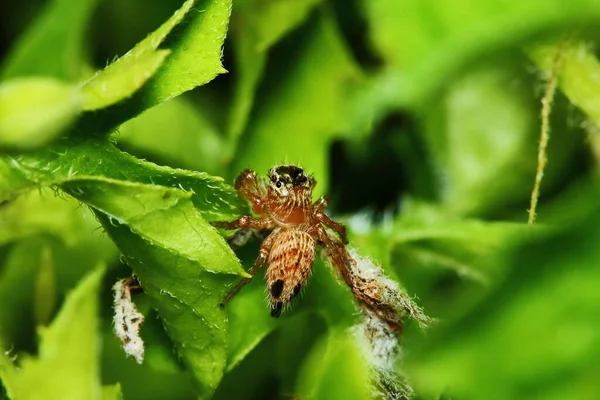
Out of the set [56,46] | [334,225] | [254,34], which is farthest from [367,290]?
[56,46]

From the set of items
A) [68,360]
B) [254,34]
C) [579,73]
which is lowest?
[68,360]

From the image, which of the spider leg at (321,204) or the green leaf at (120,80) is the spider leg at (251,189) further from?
the green leaf at (120,80)

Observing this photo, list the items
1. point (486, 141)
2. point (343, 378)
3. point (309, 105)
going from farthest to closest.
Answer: point (486, 141)
point (309, 105)
point (343, 378)

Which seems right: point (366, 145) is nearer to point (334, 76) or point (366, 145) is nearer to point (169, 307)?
point (334, 76)

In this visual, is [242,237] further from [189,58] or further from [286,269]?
[189,58]

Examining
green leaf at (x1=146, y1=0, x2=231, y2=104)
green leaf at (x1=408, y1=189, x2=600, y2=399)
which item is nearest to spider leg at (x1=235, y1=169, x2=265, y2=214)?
green leaf at (x1=146, y1=0, x2=231, y2=104)

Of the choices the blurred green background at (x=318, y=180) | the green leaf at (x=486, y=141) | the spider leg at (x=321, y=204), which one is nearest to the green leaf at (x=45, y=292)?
the blurred green background at (x=318, y=180)
